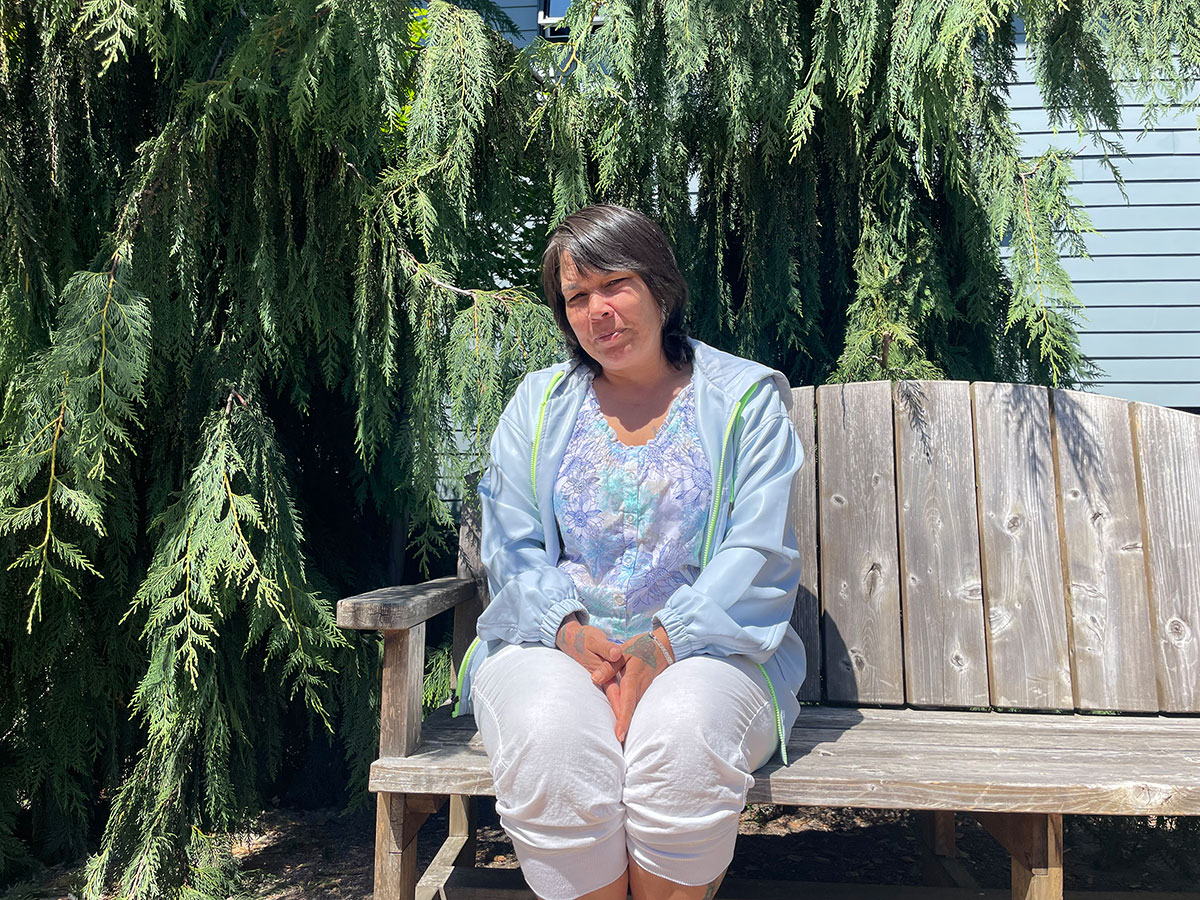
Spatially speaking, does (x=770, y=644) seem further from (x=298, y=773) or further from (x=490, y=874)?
(x=298, y=773)

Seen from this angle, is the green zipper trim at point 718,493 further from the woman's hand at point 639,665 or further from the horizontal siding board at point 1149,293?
the horizontal siding board at point 1149,293

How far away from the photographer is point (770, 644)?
1.84m

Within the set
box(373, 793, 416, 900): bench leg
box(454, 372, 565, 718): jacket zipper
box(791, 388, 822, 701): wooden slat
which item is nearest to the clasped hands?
box(454, 372, 565, 718): jacket zipper

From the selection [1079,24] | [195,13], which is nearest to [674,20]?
[1079,24]

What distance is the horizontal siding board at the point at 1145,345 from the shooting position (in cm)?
463

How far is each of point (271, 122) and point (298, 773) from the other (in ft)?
6.45

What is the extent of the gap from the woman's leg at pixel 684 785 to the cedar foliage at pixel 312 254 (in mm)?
947

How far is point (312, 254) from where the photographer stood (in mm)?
2492

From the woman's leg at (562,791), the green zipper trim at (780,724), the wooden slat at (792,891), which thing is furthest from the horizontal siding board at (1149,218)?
the woman's leg at (562,791)

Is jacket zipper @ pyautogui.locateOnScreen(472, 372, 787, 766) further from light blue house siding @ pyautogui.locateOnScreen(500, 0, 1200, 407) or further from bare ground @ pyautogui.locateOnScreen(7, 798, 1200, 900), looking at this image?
light blue house siding @ pyautogui.locateOnScreen(500, 0, 1200, 407)

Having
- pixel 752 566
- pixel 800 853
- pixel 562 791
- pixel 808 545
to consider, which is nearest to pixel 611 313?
pixel 752 566

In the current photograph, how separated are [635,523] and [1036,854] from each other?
964mm

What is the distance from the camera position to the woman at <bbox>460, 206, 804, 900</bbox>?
161 cm

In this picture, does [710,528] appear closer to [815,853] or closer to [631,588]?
[631,588]
